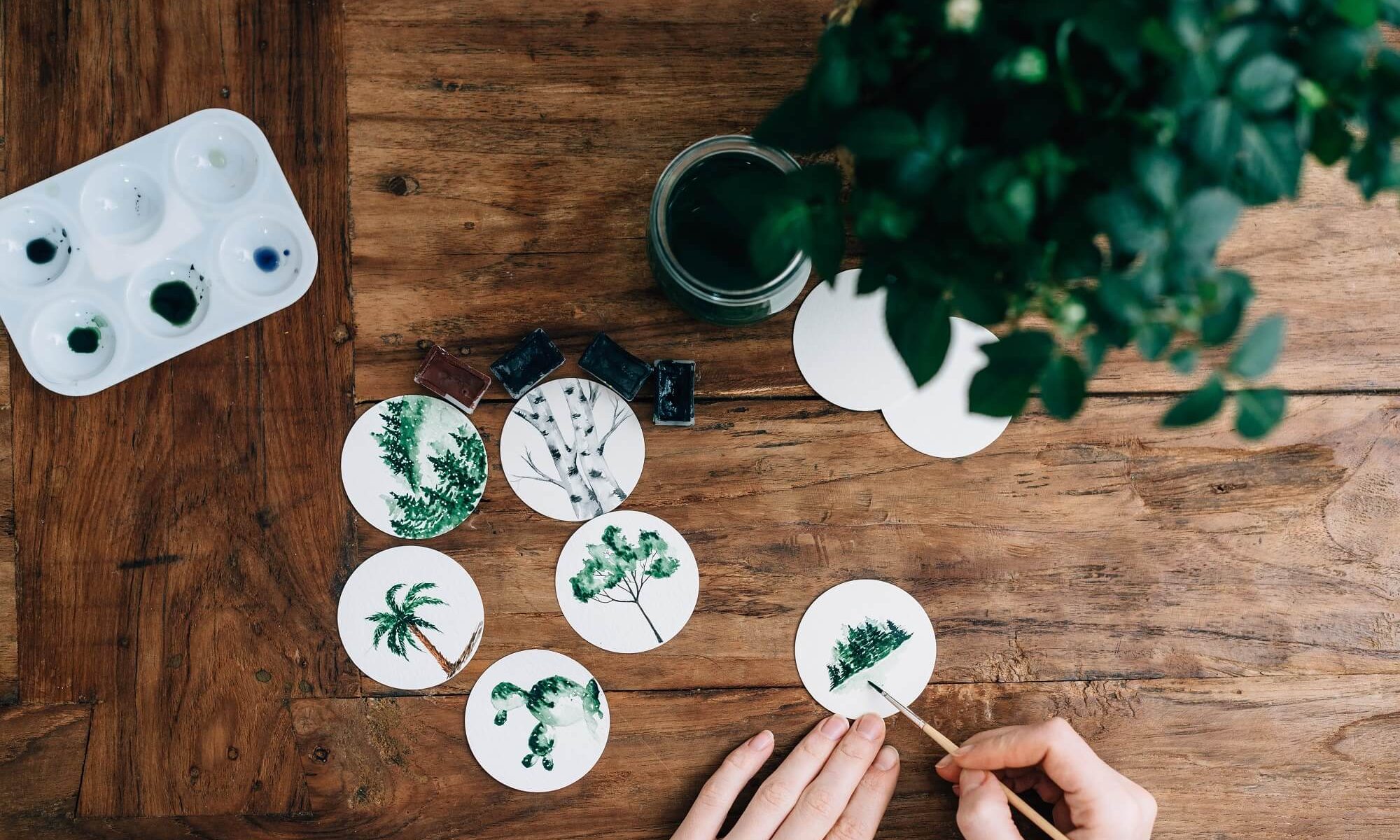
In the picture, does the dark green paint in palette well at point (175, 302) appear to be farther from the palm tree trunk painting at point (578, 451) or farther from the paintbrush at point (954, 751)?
the paintbrush at point (954, 751)

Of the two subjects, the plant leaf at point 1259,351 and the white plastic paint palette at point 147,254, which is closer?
the plant leaf at point 1259,351

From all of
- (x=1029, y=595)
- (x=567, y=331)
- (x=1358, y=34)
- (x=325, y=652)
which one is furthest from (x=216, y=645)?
(x=1358, y=34)

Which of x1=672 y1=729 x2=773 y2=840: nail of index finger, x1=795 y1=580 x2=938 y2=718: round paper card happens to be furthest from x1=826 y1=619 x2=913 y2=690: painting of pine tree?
x1=672 y1=729 x2=773 y2=840: nail of index finger

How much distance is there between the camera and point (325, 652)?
1002 mm

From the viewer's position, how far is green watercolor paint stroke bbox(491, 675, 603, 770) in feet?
3.27

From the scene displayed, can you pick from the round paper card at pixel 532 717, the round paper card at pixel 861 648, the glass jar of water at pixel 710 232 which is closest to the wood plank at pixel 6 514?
the round paper card at pixel 532 717

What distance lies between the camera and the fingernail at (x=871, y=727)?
3.28 feet

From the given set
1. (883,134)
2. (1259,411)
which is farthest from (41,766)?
(1259,411)

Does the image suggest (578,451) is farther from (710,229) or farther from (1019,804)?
(1019,804)

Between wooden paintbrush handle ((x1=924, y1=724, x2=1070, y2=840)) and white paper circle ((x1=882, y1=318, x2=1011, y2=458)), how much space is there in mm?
310

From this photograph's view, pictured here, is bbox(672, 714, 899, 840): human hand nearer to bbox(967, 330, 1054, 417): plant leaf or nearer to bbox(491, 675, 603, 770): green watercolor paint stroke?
bbox(491, 675, 603, 770): green watercolor paint stroke

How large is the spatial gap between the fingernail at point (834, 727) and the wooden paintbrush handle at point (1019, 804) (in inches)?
3.5

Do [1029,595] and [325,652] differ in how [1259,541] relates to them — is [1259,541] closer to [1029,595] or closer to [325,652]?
[1029,595]

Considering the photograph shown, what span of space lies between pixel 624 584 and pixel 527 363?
0.27 m
